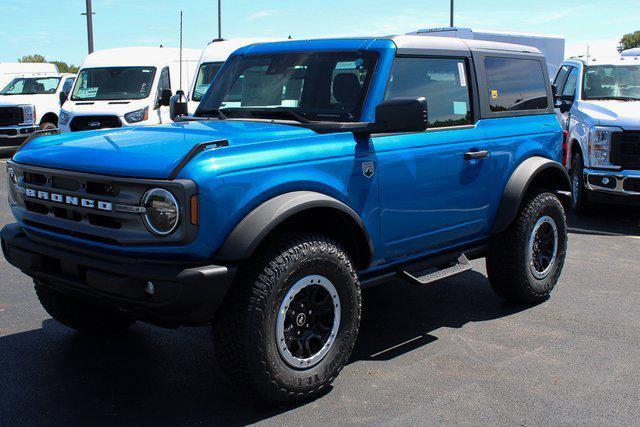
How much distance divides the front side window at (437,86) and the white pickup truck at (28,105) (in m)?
14.1

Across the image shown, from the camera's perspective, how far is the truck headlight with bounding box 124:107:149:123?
14094 mm

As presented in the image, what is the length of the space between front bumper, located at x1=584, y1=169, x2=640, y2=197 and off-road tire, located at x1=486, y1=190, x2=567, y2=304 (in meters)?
3.70

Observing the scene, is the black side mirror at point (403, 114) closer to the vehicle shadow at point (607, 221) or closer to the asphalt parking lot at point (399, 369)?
the asphalt parking lot at point (399, 369)

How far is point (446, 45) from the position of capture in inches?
202

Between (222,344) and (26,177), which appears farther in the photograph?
(26,177)

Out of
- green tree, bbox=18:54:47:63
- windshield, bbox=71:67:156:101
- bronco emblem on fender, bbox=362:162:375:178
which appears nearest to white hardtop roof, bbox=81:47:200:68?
windshield, bbox=71:67:156:101

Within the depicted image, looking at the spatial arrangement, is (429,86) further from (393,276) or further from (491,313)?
(491,313)

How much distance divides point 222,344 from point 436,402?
1194mm

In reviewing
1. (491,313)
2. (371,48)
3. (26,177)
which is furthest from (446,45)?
(26,177)

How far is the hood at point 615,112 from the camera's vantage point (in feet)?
29.7

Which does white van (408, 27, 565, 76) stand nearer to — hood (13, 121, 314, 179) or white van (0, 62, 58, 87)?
hood (13, 121, 314, 179)

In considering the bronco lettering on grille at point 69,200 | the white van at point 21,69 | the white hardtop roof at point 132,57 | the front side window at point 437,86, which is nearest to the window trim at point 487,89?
the front side window at point 437,86

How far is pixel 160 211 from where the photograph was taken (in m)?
3.51

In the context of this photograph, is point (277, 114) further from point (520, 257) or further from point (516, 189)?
point (520, 257)
